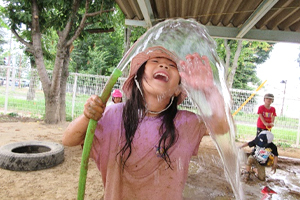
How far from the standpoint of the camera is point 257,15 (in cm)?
360

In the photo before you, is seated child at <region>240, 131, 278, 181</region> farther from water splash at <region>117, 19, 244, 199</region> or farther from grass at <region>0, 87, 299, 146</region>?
grass at <region>0, 87, 299, 146</region>

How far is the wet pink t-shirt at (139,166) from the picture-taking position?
146 centimetres

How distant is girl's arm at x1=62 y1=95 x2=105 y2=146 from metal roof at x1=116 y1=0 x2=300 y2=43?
106 inches

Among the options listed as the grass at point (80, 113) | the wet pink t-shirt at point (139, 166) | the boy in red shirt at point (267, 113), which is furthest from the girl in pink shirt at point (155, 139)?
the grass at point (80, 113)

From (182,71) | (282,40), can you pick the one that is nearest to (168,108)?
(182,71)

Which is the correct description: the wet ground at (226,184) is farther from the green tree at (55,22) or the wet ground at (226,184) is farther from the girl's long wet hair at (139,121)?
the green tree at (55,22)

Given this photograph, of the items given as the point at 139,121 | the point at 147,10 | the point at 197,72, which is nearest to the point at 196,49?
the point at 197,72

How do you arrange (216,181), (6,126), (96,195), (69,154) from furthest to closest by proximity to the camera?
(6,126), (69,154), (216,181), (96,195)

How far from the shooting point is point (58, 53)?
25.0 ft

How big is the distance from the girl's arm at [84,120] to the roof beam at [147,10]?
2.69 meters

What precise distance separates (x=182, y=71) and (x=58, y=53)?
708cm

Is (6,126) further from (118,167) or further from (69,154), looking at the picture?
(118,167)

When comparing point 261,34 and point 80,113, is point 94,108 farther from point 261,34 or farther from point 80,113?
point 80,113

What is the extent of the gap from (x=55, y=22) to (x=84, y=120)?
735 cm
